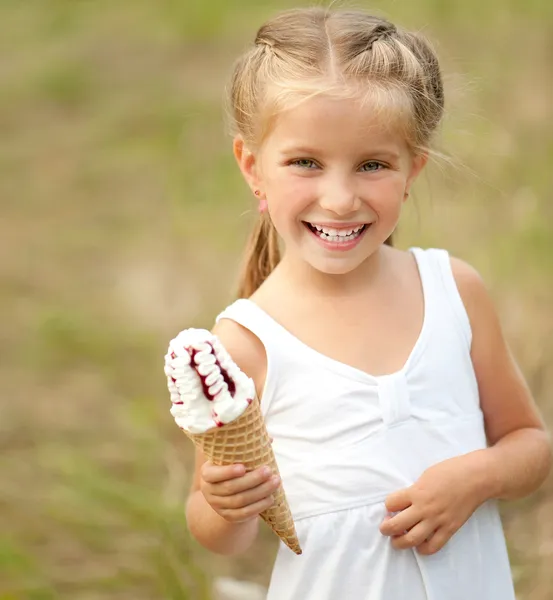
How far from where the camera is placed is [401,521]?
1720 mm

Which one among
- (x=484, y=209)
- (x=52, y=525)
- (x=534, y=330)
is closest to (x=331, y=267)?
(x=52, y=525)

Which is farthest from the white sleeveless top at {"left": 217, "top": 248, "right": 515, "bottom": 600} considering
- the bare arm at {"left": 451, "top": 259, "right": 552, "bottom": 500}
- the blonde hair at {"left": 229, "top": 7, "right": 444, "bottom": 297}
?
the blonde hair at {"left": 229, "top": 7, "right": 444, "bottom": 297}

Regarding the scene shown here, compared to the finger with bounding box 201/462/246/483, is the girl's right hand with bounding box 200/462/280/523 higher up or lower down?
lower down

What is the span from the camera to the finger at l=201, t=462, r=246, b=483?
5.31ft

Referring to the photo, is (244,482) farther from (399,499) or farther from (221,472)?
(399,499)

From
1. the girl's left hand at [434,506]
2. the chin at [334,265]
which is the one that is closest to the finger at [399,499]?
the girl's left hand at [434,506]

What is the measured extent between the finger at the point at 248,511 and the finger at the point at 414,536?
0.77 ft

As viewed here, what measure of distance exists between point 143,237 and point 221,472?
2677 millimetres

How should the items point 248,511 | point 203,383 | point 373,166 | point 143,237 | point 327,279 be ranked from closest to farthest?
point 203,383 → point 248,511 → point 373,166 → point 327,279 → point 143,237

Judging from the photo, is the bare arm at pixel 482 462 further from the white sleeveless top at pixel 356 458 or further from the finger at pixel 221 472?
the finger at pixel 221 472

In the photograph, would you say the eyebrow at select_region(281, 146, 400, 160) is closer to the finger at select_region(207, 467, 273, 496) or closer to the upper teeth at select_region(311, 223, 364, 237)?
the upper teeth at select_region(311, 223, 364, 237)

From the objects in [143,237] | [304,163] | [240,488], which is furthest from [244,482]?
[143,237]

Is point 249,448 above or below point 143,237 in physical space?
below

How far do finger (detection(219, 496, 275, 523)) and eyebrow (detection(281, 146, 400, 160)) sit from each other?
0.53m
